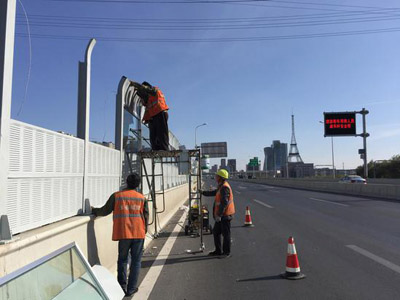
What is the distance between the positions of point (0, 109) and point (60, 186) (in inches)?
69.9

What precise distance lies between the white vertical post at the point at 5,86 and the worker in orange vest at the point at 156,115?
Answer: 5.05 metres

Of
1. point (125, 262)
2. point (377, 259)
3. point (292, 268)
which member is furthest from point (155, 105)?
point (377, 259)

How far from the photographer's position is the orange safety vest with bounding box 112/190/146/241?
5164mm

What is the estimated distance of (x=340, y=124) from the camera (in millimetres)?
30938

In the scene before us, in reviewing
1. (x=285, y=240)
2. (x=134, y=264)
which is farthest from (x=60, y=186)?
(x=285, y=240)

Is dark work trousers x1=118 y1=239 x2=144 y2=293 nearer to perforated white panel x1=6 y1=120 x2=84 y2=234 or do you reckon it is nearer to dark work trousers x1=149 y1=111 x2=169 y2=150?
perforated white panel x1=6 y1=120 x2=84 y2=234

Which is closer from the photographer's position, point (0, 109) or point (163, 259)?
point (0, 109)

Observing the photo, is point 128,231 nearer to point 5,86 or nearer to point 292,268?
point 5,86

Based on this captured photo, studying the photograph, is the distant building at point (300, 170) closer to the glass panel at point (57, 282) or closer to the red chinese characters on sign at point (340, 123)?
the red chinese characters on sign at point (340, 123)

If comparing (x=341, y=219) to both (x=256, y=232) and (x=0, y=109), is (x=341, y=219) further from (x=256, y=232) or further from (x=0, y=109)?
(x=0, y=109)

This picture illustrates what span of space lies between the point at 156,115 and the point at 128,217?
4077mm

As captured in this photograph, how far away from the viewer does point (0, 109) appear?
3391 millimetres

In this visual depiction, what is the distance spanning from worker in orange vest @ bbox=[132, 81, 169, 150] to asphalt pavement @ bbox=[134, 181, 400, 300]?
262 cm

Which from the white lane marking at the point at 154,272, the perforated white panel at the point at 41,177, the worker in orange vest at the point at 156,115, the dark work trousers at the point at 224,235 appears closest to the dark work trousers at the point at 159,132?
the worker in orange vest at the point at 156,115
